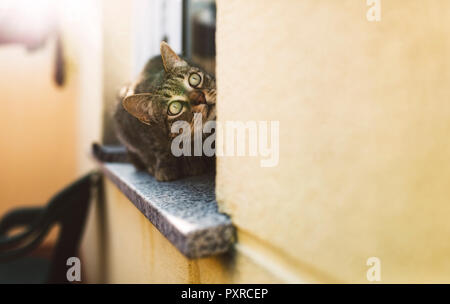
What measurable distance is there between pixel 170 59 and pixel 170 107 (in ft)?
0.46

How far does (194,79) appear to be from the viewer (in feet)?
2.82

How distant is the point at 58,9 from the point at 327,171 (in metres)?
2.96

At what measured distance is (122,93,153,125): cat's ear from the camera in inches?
31.7

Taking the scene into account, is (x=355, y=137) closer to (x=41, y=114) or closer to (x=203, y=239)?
(x=203, y=239)

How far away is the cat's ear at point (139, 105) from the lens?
0.81 metres

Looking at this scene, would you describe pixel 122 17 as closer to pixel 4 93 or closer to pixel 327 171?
pixel 327 171

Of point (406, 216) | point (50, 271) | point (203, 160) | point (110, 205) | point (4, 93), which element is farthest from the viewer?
point (4, 93)

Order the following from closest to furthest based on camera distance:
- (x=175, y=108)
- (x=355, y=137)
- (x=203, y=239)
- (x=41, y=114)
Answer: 1. (x=355, y=137)
2. (x=203, y=239)
3. (x=175, y=108)
4. (x=41, y=114)

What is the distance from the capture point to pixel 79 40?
2568mm

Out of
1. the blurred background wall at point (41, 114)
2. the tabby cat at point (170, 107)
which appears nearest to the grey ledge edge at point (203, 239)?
the tabby cat at point (170, 107)

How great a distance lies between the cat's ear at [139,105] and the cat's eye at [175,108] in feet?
0.21

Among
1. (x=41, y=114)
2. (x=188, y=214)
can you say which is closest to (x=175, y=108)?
(x=188, y=214)

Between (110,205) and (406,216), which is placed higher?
(406,216)
